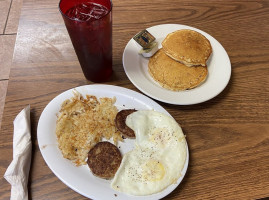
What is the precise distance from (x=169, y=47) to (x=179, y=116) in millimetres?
374

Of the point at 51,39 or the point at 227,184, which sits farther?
the point at 51,39

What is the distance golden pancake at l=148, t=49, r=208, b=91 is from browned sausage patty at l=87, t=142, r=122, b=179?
0.41 meters

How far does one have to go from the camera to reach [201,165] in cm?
93

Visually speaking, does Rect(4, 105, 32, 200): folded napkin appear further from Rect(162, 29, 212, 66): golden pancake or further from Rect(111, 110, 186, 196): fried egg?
Rect(162, 29, 212, 66): golden pancake

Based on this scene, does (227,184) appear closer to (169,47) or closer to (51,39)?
(169,47)

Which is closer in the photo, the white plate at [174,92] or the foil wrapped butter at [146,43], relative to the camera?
the white plate at [174,92]

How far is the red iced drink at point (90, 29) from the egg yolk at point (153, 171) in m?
0.50

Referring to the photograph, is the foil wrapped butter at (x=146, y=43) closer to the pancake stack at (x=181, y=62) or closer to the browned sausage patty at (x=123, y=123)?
the pancake stack at (x=181, y=62)

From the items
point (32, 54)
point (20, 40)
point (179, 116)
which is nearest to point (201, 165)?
point (179, 116)

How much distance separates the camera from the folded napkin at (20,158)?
0.83 meters

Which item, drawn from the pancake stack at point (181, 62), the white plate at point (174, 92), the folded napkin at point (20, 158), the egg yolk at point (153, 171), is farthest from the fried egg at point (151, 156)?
the folded napkin at point (20, 158)

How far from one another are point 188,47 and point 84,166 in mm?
766

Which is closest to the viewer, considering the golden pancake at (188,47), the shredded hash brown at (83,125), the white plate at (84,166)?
the white plate at (84,166)

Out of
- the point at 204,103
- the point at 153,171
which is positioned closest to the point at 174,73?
the point at 204,103
